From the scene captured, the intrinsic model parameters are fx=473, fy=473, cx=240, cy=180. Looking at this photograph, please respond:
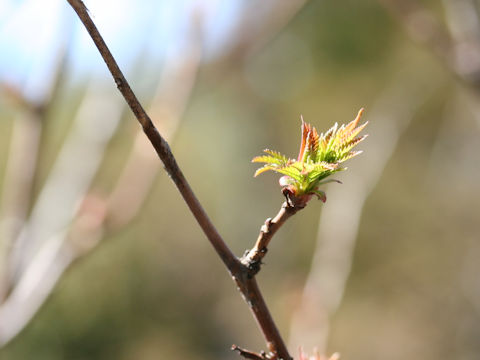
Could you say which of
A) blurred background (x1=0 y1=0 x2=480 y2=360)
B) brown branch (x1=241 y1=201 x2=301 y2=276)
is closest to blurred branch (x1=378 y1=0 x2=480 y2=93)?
blurred background (x1=0 y1=0 x2=480 y2=360)

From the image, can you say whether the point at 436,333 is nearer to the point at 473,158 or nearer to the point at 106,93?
the point at 473,158

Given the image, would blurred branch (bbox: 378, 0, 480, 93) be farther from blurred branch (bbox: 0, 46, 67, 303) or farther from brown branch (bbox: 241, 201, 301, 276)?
brown branch (bbox: 241, 201, 301, 276)

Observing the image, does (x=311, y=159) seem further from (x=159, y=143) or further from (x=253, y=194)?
(x=253, y=194)

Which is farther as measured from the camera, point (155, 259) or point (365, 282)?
point (155, 259)

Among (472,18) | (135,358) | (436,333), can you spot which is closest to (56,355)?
(135,358)

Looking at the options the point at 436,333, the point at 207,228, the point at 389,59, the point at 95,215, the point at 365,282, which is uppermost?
the point at 389,59

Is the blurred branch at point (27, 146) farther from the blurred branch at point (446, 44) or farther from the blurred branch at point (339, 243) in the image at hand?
the blurred branch at point (446, 44)

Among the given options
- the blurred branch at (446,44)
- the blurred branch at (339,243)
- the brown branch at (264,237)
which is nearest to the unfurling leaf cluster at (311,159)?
the brown branch at (264,237)
